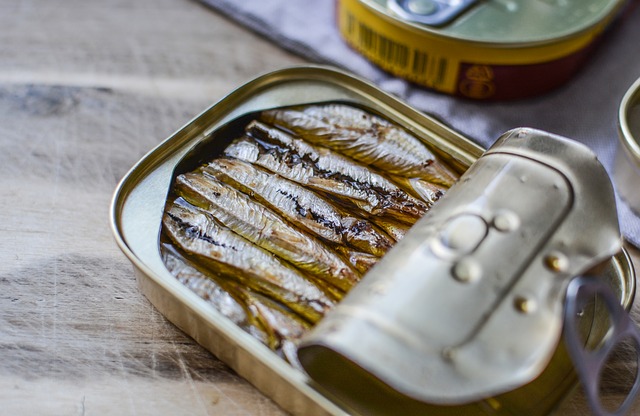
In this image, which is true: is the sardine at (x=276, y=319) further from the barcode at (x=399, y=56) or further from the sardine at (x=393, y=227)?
the barcode at (x=399, y=56)

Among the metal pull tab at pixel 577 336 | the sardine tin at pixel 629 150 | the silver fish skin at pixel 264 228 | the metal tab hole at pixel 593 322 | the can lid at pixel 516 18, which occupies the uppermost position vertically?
the can lid at pixel 516 18

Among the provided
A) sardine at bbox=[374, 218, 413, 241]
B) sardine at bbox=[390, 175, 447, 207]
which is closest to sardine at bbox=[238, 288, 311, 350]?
sardine at bbox=[374, 218, 413, 241]

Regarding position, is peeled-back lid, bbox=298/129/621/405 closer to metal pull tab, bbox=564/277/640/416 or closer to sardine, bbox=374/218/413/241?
metal pull tab, bbox=564/277/640/416

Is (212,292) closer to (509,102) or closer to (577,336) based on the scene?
(577,336)

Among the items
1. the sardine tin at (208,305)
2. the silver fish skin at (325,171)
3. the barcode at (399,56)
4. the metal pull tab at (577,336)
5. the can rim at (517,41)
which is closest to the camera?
the metal pull tab at (577,336)

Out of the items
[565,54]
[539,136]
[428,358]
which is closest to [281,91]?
[539,136]

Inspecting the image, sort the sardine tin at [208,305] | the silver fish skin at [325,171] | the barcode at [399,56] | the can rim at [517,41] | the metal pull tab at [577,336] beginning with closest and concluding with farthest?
1. the metal pull tab at [577,336]
2. the sardine tin at [208,305]
3. the silver fish skin at [325,171]
4. the can rim at [517,41]
5. the barcode at [399,56]

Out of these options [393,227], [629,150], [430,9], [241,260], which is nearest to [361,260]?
[393,227]

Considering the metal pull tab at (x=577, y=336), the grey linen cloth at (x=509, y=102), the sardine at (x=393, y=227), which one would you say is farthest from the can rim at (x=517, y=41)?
the metal pull tab at (x=577, y=336)
